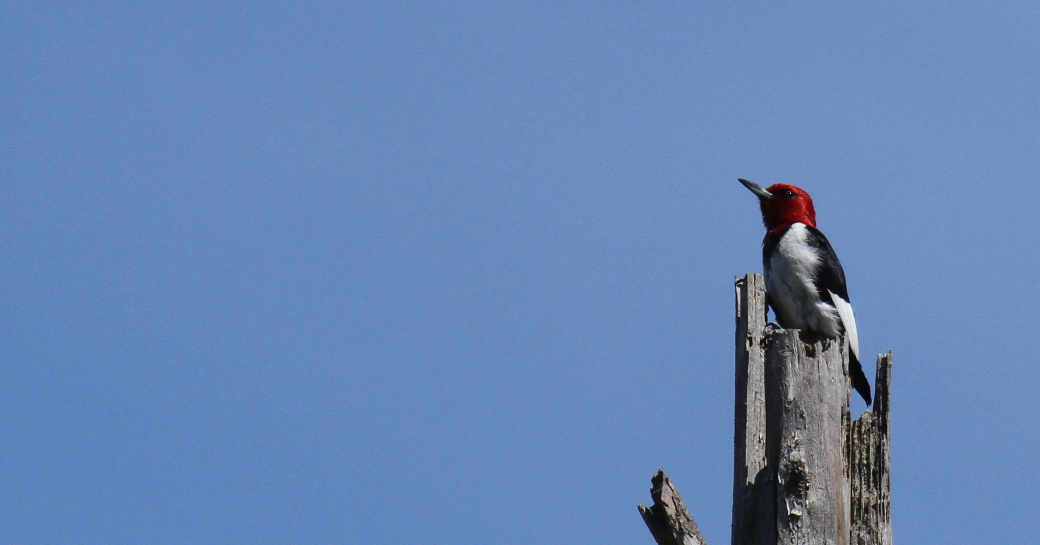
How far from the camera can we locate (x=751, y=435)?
4348 millimetres

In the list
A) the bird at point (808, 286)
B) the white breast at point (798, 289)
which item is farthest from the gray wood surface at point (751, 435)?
the white breast at point (798, 289)

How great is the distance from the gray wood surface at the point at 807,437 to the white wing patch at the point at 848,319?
1.90 metres

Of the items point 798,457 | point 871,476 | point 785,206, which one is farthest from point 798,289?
point 798,457

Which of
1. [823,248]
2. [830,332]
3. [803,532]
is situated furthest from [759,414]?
[823,248]

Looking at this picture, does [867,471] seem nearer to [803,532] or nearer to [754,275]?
[803,532]

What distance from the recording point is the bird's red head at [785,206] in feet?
25.5

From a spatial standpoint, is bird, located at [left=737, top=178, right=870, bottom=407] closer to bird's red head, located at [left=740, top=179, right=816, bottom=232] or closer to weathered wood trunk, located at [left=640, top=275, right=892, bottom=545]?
bird's red head, located at [left=740, top=179, right=816, bottom=232]

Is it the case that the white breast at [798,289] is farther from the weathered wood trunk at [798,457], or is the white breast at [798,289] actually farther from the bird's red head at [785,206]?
the weathered wood trunk at [798,457]

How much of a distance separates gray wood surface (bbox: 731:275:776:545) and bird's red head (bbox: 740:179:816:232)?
3043 millimetres

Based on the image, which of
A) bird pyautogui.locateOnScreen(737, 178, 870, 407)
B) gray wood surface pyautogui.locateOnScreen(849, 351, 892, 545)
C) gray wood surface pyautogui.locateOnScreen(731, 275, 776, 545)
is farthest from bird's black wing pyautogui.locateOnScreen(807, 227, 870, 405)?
gray wood surface pyautogui.locateOnScreen(849, 351, 892, 545)

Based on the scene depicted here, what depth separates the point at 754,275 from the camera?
4.91 meters

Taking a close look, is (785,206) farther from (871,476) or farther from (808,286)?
(871,476)

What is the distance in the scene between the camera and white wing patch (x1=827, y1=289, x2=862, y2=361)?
638 cm

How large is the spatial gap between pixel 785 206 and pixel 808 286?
56.0 inches
